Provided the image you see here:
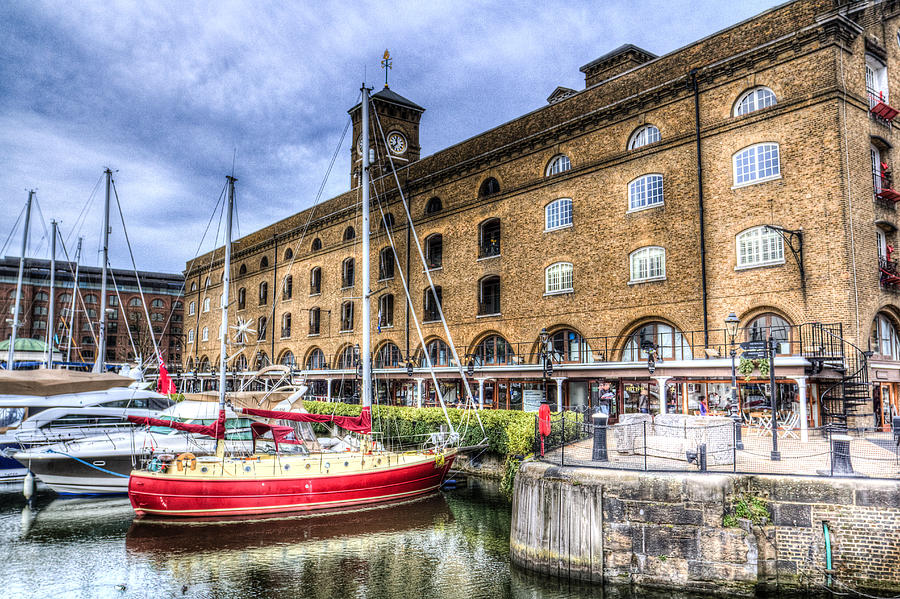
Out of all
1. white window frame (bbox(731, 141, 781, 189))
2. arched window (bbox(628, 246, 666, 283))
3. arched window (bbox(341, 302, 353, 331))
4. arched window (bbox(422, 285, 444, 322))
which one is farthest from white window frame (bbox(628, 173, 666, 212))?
arched window (bbox(341, 302, 353, 331))

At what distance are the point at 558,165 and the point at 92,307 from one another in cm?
7403

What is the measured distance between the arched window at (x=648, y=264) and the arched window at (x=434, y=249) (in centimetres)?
1219

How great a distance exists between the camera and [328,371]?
3806 centimetres

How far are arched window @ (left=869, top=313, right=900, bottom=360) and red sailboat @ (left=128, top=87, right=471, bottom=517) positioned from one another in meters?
13.7

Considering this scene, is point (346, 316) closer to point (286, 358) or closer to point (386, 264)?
point (386, 264)

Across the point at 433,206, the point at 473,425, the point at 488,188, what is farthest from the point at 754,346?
the point at 433,206

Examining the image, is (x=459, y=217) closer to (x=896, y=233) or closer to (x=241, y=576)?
(x=896, y=233)

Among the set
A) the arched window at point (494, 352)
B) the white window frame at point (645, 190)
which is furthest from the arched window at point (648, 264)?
the arched window at point (494, 352)

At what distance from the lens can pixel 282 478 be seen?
17.4 meters

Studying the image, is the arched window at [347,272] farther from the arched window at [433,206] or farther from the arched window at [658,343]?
the arched window at [658,343]

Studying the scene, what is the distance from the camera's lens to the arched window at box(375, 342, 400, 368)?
3572cm

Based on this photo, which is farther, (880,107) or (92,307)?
(92,307)

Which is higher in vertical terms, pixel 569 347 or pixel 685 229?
pixel 685 229

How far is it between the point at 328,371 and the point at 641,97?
2335 cm
